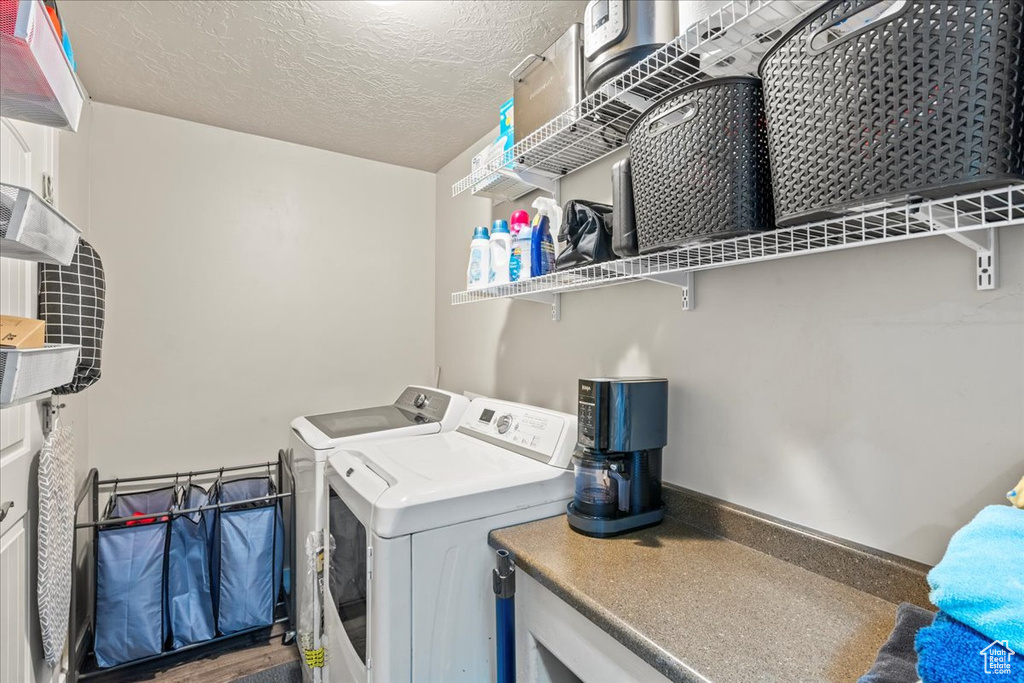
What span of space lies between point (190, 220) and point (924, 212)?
9.60 ft

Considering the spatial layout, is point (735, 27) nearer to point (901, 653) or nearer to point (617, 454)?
point (617, 454)

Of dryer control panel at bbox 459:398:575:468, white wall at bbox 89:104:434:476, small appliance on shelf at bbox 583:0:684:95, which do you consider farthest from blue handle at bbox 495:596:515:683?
white wall at bbox 89:104:434:476

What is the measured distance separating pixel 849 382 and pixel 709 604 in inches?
22.4

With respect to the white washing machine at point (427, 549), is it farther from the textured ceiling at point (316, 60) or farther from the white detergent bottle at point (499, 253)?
the textured ceiling at point (316, 60)

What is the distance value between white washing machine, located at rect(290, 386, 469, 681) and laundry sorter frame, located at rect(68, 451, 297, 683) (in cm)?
16

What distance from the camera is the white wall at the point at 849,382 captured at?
90 cm

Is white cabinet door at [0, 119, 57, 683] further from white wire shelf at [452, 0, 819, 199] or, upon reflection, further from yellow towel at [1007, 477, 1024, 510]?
yellow towel at [1007, 477, 1024, 510]

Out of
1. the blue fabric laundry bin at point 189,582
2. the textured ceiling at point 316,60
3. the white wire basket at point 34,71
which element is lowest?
the blue fabric laundry bin at point 189,582

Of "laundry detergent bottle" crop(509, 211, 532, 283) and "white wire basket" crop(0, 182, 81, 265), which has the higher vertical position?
"laundry detergent bottle" crop(509, 211, 532, 283)

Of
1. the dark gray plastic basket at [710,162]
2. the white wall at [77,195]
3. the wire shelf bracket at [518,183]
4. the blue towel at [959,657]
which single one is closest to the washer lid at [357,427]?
the white wall at [77,195]

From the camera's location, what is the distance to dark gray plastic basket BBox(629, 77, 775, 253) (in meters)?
0.91

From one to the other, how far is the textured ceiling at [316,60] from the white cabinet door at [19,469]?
0.54 meters

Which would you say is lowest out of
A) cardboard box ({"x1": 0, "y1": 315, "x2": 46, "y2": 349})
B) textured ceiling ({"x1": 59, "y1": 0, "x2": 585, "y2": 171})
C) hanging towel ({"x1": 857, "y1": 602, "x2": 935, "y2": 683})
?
hanging towel ({"x1": 857, "y1": 602, "x2": 935, "y2": 683})

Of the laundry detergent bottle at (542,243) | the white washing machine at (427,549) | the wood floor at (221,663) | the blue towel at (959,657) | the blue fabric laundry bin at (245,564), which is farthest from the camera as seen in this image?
the blue fabric laundry bin at (245,564)
